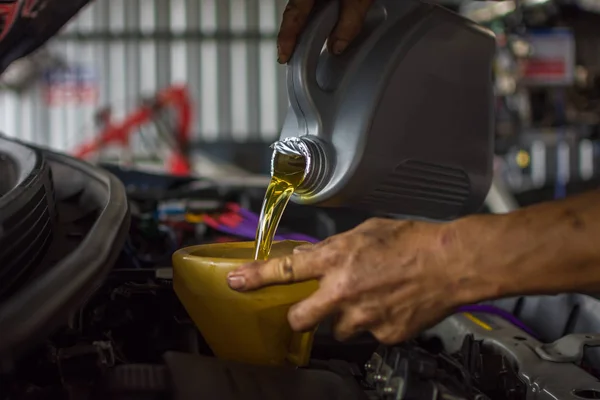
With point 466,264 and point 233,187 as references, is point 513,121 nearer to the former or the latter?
point 233,187

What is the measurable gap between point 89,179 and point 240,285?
405 millimetres

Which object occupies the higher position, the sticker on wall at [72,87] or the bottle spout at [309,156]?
the sticker on wall at [72,87]

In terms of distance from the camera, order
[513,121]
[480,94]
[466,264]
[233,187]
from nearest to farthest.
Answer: [466,264] → [480,94] → [233,187] → [513,121]

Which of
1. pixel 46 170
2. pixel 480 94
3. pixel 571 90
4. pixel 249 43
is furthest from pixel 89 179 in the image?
pixel 249 43

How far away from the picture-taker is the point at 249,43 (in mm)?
7230

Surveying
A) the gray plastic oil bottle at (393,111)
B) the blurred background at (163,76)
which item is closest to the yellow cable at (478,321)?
the gray plastic oil bottle at (393,111)

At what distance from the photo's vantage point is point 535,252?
1.60 feet

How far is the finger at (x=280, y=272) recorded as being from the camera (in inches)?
19.5

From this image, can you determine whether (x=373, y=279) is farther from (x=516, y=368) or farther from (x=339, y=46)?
(x=339, y=46)

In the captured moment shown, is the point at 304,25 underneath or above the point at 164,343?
above

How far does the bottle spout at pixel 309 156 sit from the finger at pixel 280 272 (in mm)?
240

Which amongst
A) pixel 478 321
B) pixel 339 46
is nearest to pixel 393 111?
pixel 339 46

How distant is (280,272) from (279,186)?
0.23m

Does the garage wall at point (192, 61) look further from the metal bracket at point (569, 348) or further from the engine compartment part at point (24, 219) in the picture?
the metal bracket at point (569, 348)
